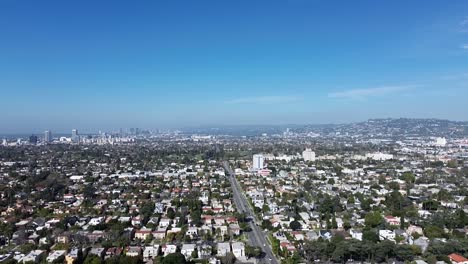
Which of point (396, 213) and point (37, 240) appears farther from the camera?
point (396, 213)

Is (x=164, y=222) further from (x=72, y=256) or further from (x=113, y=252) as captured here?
(x=72, y=256)

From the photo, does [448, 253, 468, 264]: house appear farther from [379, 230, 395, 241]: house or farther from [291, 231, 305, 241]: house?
[291, 231, 305, 241]: house

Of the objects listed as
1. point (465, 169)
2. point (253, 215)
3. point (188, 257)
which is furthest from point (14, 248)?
point (465, 169)

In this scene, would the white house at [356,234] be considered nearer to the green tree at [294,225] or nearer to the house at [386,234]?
the house at [386,234]

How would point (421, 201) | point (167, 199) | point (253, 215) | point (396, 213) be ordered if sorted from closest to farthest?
point (396, 213) → point (253, 215) → point (421, 201) → point (167, 199)

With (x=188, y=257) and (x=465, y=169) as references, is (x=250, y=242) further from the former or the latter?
(x=465, y=169)
